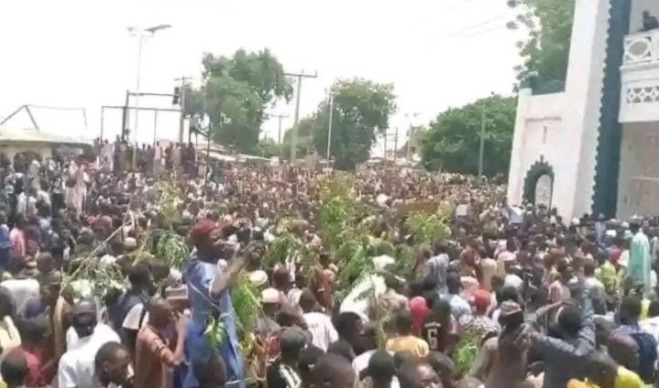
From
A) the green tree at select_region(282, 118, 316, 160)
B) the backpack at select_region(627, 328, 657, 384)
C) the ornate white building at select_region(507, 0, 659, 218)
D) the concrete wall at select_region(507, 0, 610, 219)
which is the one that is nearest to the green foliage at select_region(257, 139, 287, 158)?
the green tree at select_region(282, 118, 316, 160)

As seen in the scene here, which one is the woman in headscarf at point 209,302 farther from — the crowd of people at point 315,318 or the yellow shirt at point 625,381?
the yellow shirt at point 625,381

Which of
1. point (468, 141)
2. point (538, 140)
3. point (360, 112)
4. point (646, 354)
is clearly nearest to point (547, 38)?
point (468, 141)

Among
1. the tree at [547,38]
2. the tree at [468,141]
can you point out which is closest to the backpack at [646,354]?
the tree at [547,38]

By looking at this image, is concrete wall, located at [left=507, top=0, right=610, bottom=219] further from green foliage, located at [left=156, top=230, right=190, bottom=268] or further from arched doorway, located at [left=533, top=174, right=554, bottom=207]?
green foliage, located at [left=156, top=230, right=190, bottom=268]

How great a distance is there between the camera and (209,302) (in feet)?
18.7

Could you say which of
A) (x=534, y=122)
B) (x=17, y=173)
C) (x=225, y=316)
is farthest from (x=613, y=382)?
(x=534, y=122)

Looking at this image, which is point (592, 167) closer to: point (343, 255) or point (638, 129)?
point (638, 129)

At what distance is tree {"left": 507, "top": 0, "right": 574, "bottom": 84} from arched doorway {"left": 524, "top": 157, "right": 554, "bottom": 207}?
48.3ft

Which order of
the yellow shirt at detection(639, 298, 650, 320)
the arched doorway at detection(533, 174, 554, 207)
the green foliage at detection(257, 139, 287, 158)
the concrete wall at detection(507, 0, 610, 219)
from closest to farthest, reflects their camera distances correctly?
1. the yellow shirt at detection(639, 298, 650, 320)
2. the concrete wall at detection(507, 0, 610, 219)
3. the arched doorway at detection(533, 174, 554, 207)
4. the green foliage at detection(257, 139, 287, 158)

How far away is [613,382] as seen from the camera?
550cm

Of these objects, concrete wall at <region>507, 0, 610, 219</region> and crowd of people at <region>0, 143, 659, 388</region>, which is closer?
crowd of people at <region>0, 143, 659, 388</region>

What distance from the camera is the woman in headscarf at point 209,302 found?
18.5 feet

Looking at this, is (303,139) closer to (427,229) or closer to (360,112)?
(360,112)

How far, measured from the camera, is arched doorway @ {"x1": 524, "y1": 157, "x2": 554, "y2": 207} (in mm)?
24347
